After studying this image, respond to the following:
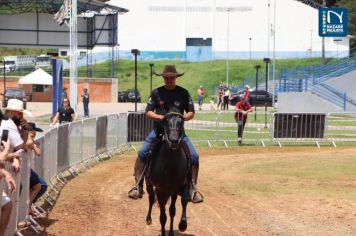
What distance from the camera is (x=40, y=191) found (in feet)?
43.3

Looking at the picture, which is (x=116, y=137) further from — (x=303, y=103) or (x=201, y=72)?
(x=201, y=72)

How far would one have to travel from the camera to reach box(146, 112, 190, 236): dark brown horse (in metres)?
11.1

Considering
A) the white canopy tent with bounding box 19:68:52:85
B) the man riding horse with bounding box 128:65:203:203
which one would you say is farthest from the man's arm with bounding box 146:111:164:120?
the white canopy tent with bounding box 19:68:52:85

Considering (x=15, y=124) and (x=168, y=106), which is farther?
(x=168, y=106)

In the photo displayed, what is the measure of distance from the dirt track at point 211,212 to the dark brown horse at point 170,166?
882mm

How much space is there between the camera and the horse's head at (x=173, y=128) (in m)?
11.0

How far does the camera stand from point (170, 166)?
37.7 ft

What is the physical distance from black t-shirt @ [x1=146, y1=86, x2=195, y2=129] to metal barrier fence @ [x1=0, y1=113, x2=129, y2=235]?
2140 millimetres

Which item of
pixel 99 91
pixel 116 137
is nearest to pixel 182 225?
pixel 116 137

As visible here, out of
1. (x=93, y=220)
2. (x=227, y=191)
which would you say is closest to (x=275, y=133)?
(x=227, y=191)

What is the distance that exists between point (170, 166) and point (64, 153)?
8.31m

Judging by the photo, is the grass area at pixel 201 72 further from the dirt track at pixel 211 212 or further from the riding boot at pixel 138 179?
the riding boot at pixel 138 179

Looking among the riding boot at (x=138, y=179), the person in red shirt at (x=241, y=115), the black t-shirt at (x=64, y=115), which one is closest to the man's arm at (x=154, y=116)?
the riding boot at (x=138, y=179)

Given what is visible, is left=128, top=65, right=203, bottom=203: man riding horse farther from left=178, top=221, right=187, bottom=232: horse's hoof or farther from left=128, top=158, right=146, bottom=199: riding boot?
left=178, top=221, right=187, bottom=232: horse's hoof
